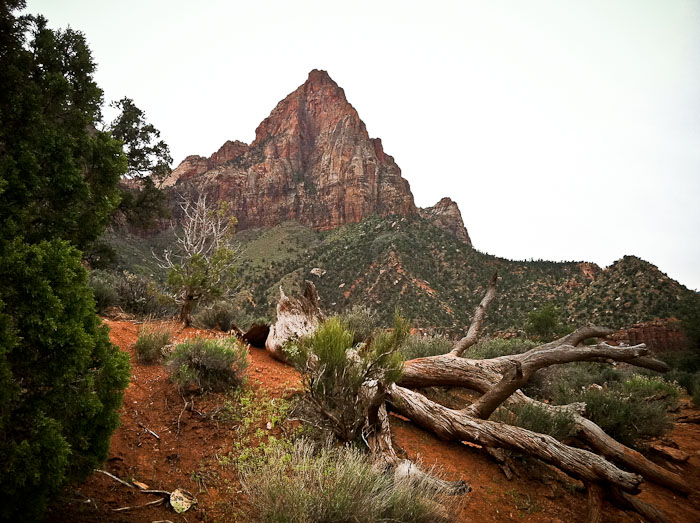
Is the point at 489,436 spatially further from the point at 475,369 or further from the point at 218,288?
the point at 218,288

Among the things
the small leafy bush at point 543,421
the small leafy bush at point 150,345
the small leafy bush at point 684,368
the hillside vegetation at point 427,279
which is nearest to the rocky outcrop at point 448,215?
the hillside vegetation at point 427,279

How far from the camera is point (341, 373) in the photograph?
156 inches

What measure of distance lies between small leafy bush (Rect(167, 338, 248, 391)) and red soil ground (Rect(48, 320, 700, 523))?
20 centimetres

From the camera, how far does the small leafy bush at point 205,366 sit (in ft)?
15.2

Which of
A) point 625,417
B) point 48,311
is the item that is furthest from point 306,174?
point 48,311

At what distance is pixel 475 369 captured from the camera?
6.54 metres

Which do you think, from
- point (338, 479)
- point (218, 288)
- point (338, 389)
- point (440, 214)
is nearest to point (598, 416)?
point (338, 389)

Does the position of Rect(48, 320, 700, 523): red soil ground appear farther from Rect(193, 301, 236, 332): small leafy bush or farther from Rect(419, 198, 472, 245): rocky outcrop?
Rect(419, 198, 472, 245): rocky outcrop

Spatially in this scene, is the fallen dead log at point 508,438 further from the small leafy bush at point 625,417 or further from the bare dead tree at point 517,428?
the small leafy bush at point 625,417

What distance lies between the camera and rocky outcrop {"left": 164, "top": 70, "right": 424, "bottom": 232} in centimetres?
7744

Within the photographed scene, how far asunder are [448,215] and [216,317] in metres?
79.6

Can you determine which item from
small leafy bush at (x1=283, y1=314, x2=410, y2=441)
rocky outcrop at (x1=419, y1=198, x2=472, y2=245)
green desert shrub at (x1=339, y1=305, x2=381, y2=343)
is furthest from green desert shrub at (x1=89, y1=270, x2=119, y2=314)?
rocky outcrop at (x1=419, y1=198, x2=472, y2=245)

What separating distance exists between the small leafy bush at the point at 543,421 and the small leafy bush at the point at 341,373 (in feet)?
8.35

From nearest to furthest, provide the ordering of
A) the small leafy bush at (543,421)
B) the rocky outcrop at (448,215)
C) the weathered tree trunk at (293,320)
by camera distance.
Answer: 1. the small leafy bush at (543,421)
2. the weathered tree trunk at (293,320)
3. the rocky outcrop at (448,215)
